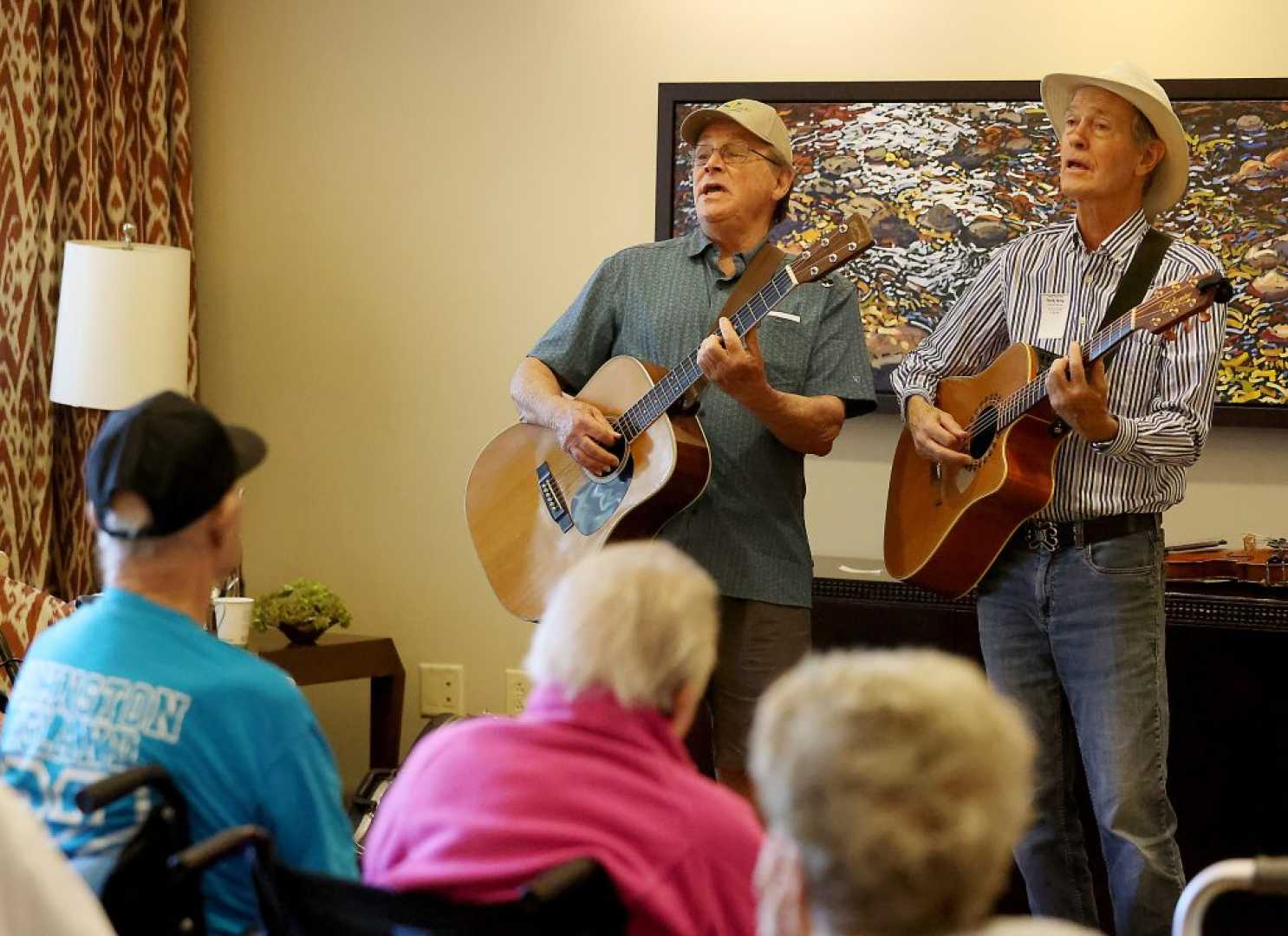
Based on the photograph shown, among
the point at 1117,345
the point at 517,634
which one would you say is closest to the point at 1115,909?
the point at 1117,345

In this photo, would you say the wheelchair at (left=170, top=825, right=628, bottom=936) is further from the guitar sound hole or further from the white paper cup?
the white paper cup

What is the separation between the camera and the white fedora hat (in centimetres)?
257

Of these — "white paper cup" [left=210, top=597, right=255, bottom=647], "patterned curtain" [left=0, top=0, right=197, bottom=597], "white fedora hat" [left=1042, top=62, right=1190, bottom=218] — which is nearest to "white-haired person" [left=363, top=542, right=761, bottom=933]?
"white fedora hat" [left=1042, top=62, right=1190, bottom=218]

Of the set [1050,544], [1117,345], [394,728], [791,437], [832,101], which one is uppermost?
[832,101]

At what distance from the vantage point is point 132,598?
159cm

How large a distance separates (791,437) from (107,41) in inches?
93.1

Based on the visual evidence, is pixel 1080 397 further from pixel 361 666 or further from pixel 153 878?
pixel 361 666

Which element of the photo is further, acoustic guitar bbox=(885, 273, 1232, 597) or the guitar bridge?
the guitar bridge

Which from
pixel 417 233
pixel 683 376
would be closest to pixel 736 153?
pixel 683 376

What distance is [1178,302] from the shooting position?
236 cm

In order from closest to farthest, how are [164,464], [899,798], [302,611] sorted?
[899,798] → [164,464] → [302,611]

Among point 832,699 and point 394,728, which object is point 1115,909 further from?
point 394,728

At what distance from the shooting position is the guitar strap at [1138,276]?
253cm

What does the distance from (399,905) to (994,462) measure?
5.27 feet
